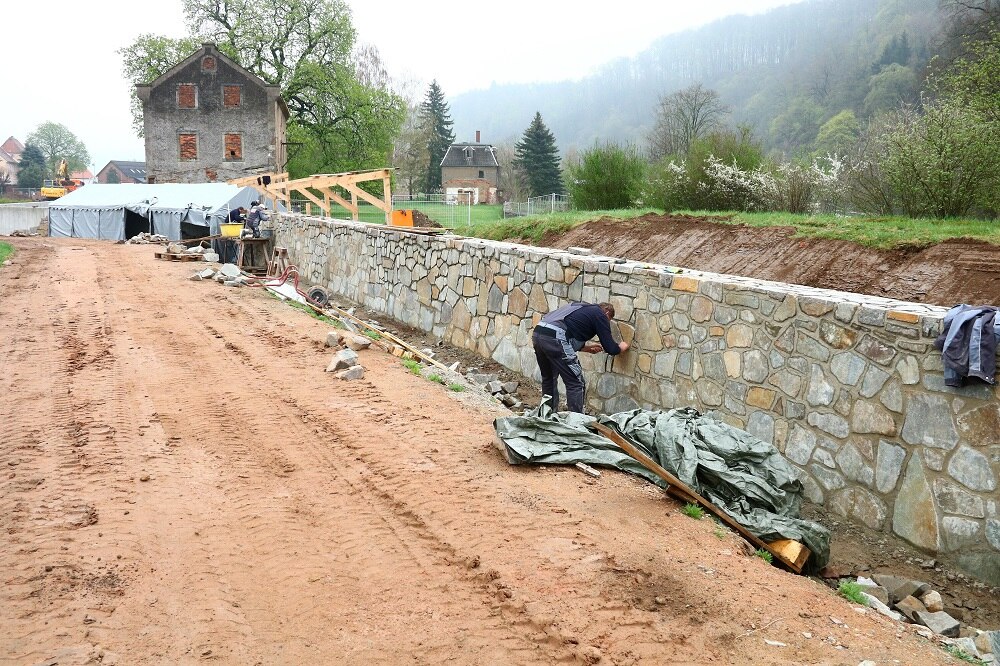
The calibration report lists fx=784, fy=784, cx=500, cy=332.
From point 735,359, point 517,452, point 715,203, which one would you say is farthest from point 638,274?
point 715,203

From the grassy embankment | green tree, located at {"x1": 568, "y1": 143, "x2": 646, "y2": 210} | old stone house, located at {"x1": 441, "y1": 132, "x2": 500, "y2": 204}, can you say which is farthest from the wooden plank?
old stone house, located at {"x1": 441, "y1": 132, "x2": 500, "y2": 204}

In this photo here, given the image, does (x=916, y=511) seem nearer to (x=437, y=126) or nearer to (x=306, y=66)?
(x=306, y=66)

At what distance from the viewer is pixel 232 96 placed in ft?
146

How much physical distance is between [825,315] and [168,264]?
1828cm

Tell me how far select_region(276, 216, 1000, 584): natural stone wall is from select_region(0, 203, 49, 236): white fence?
125ft

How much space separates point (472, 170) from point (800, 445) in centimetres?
6774

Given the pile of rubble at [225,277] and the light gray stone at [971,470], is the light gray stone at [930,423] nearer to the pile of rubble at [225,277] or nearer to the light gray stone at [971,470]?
the light gray stone at [971,470]

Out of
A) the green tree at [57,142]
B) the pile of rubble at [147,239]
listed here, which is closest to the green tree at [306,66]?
the pile of rubble at [147,239]

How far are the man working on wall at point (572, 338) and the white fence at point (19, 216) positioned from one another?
39.7m

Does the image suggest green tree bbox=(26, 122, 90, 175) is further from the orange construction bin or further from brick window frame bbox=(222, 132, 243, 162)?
the orange construction bin

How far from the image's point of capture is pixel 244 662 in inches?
150

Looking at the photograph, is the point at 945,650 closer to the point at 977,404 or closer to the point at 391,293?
the point at 977,404

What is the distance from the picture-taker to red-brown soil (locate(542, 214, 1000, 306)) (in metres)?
9.25

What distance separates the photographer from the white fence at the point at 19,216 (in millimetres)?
40188
